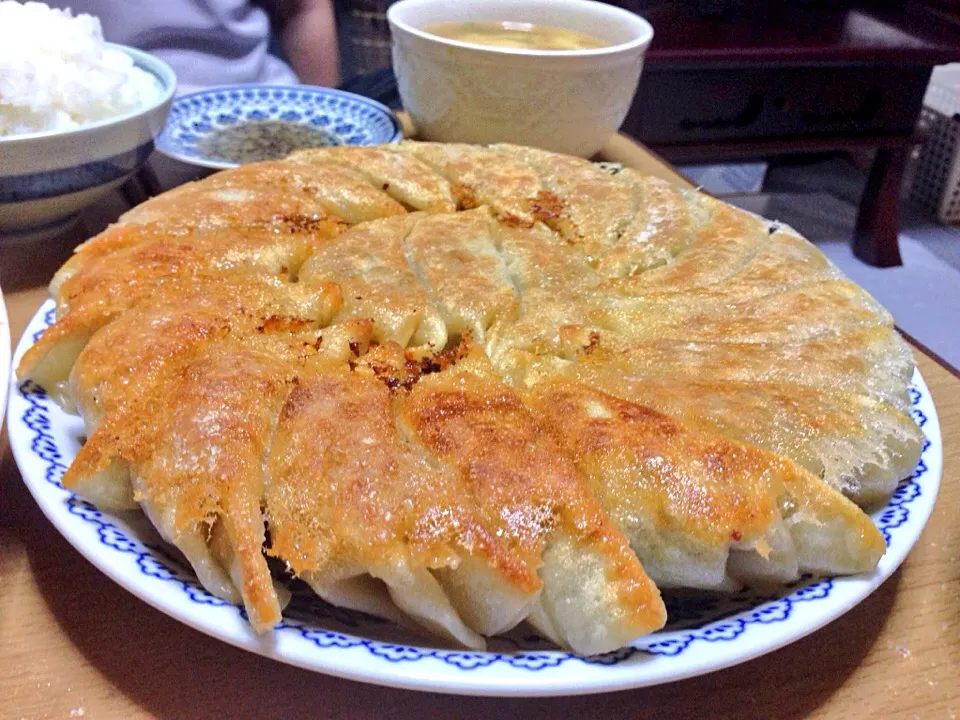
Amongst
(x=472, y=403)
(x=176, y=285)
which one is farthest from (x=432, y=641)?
(x=176, y=285)

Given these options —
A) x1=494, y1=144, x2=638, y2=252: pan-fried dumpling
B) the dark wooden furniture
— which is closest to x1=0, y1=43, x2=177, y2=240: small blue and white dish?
x1=494, y1=144, x2=638, y2=252: pan-fried dumpling

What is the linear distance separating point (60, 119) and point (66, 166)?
12 centimetres

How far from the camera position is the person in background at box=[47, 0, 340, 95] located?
104 inches

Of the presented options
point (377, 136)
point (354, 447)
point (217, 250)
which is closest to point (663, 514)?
point (354, 447)

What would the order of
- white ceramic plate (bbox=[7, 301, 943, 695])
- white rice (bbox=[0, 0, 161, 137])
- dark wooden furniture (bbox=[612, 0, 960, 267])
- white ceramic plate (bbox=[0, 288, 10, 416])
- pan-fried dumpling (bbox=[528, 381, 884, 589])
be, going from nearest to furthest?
white ceramic plate (bbox=[7, 301, 943, 695]), pan-fried dumpling (bbox=[528, 381, 884, 589]), white ceramic plate (bbox=[0, 288, 10, 416]), white rice (bbox=[0, 0, 161, 137]), dark wooden furniture (bbox=[612, 0, 960, 267])

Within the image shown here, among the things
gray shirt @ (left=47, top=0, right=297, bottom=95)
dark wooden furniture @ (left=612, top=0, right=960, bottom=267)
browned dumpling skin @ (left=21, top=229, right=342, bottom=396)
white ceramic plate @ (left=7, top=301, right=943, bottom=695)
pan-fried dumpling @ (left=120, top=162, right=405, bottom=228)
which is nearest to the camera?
white ceramic plate @ (left=7, top=301, right=943, bottom=695)

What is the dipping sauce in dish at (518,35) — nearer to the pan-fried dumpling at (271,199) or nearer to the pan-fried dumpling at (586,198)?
the pan-fried dumpling at (586,198)

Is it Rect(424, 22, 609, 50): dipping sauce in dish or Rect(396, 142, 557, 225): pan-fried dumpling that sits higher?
Rect(424, 22, 609, 50): dipping sauce in dish

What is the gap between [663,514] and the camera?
85cm

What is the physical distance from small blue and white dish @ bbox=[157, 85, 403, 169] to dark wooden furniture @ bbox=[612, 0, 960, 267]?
1.57m

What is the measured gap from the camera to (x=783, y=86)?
353 cm

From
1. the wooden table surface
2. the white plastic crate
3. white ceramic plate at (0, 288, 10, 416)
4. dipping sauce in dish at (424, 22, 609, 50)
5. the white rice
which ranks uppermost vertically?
dipping sauce in dish at (424, 22, 609, 50)

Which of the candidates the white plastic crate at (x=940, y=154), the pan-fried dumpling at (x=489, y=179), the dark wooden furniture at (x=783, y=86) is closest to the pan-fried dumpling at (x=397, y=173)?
the pan-fried dumpling at (x=489, y=179)

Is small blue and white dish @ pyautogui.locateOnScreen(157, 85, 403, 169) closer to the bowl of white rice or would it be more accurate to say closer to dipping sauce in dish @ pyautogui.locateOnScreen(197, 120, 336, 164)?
dipping sauce in dish @ pyautogui.locateOnScreen(197, 120, 336, 164)
